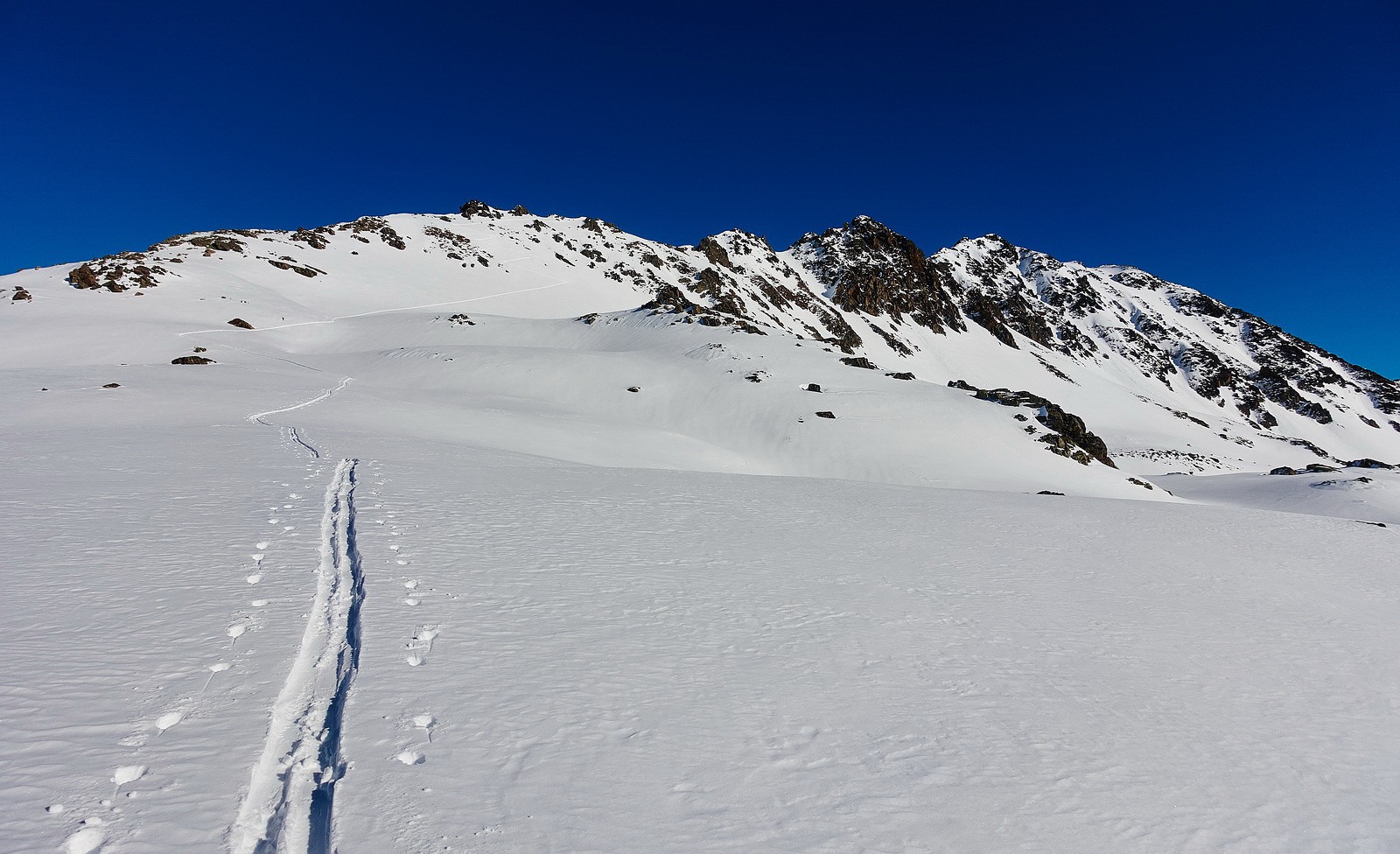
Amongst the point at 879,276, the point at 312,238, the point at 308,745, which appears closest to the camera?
the point at 308,745

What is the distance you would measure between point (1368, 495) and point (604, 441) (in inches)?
1281

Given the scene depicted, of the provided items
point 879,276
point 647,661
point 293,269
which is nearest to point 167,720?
point 647,661

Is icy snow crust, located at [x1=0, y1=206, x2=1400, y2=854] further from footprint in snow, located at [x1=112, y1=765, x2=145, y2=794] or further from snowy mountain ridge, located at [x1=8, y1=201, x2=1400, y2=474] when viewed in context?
snowy mountain ridge, located at [x1=8, y1=201, x2=1400, y2=474]

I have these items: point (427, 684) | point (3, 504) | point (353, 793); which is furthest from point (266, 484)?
point (353, 793)

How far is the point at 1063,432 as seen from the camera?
31.6 metres

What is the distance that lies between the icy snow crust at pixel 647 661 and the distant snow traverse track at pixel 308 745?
0.02 m

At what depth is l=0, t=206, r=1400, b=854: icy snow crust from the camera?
11.4ft

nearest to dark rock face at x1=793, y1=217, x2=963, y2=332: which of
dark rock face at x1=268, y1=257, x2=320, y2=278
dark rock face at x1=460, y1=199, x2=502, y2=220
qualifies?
dark rock face at x1=460, y1=199, x2=502, y2=220

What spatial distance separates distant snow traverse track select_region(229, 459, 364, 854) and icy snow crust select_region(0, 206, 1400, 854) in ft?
0.07

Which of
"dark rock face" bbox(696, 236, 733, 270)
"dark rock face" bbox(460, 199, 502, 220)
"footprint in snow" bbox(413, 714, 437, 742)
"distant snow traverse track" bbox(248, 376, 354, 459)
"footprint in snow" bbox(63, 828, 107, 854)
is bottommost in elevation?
"footprint in snow" bbox(63, 828, 107, 854)

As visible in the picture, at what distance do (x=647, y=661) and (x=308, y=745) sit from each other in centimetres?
250

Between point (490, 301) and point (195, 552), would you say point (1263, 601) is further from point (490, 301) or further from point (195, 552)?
point (490, 301)

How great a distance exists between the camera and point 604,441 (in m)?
25.0

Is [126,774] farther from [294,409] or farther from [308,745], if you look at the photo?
[294,409]
